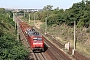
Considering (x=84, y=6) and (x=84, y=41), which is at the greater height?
(x=84, y=6)

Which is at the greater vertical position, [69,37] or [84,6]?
[84,6]

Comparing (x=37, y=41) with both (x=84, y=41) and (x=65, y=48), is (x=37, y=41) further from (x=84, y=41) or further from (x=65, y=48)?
(x=84, y=41)

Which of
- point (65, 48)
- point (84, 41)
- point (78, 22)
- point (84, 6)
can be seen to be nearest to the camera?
point (65, 48)

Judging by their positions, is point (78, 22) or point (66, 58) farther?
point (78, 22)

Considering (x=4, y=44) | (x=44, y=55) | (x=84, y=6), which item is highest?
(x=84, y=6)

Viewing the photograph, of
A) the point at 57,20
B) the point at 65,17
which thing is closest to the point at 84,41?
the point at 65,17

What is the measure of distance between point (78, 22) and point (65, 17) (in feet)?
19.8

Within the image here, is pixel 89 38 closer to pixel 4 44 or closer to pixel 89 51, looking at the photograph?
pixel 89 51

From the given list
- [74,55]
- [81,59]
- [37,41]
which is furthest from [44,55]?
[81,59]

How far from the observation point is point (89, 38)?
39.2 metres

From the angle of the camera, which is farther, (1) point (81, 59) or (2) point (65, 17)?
(2) point (65, 17)

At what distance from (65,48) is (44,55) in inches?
227

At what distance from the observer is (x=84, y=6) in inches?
2378

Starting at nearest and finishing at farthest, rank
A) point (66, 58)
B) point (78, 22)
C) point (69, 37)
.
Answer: point (66, 58) < point (69, 37) < point (78, 22)
